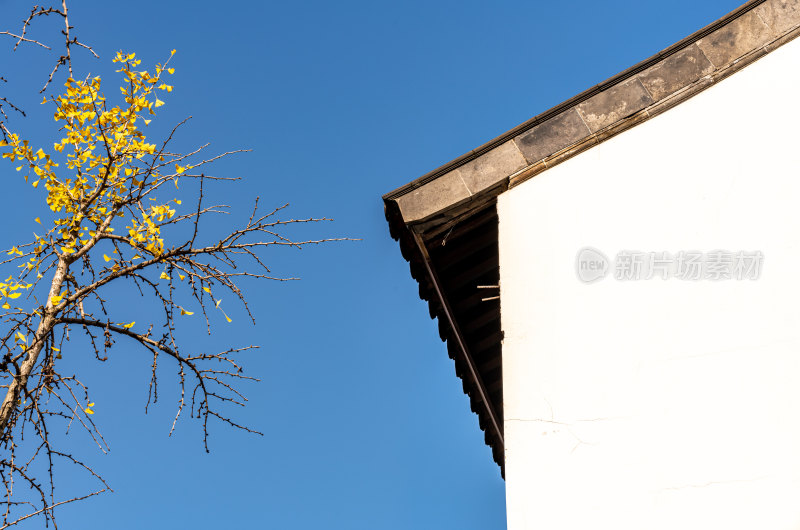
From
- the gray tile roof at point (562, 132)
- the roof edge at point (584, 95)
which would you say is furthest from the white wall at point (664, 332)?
the roof edge at point (584, 95)

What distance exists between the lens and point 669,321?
355 cm

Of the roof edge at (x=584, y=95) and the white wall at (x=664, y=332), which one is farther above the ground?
the roof edge at (x=584, y=95)

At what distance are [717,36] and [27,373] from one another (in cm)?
430

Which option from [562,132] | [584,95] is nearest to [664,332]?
[562,132]

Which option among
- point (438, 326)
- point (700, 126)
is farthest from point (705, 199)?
point (438, 326)

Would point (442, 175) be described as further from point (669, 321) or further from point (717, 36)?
point (717, 36)

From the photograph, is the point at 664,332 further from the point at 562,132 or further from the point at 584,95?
the point at 584,95

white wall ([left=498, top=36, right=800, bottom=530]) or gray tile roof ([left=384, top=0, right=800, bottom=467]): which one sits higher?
gray tile roof ([left=384, top=0, right=800, bottom=467])

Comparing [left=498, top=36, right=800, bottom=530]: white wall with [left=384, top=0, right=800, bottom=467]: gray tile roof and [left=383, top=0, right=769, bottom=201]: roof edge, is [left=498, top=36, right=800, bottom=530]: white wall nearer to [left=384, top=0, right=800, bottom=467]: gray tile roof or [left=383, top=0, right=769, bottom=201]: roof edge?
[left=384, top=0, right=800, bottom=467]: gray tile roof

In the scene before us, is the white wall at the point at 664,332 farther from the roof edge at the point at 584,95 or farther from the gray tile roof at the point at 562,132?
the roof edge at the point at 584,95

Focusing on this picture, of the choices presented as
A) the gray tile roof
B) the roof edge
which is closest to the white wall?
the gray tile roof

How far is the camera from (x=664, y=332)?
353 centimetres

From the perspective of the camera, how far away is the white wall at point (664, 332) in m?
3.20

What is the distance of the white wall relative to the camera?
126 inches
